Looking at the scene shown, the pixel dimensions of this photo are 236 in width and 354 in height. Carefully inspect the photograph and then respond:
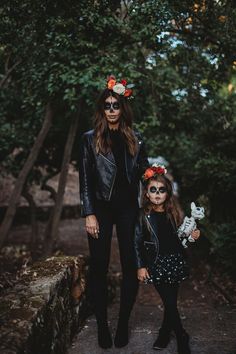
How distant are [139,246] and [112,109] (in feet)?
3.83

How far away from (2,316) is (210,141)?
17.4 feet

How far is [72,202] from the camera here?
1386 cm

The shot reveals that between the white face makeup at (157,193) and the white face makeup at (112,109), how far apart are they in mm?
631

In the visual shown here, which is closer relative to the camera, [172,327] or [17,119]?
[172,327]

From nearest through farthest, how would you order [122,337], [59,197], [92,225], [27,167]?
[92,225]
[122,337]
[27,167]
[59,197]

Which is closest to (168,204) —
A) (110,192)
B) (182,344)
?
(110,192)

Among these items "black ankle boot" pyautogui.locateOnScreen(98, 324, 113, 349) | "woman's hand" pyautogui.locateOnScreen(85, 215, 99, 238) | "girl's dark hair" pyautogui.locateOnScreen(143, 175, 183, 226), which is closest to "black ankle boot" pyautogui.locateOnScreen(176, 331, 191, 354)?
"black ankle boot" pyautogui.locateOnScreen(98, 324, 113, 349)

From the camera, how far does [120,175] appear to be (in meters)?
3.43

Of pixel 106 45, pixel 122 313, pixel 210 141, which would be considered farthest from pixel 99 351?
pixel 210 141

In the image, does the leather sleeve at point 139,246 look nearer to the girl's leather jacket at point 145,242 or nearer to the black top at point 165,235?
the girl's leather jacket at point 145,242

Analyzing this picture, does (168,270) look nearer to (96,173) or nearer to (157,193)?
(157,193)

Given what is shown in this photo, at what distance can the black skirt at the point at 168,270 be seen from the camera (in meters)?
3.24

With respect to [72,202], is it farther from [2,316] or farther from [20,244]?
[2,316]

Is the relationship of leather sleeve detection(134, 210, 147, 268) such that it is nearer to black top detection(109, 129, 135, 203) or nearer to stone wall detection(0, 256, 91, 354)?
black top detection(109, 129, 135, 203)
